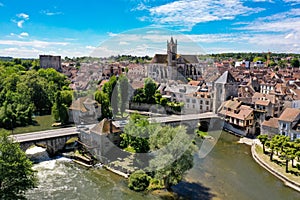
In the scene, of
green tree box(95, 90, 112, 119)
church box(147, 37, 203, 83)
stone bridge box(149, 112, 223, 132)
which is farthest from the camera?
church box(147, 37, 203, 83)

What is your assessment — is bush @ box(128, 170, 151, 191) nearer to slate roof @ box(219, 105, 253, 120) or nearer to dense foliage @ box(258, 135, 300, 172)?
dense foliage @ box(258, 135, 300, 172)

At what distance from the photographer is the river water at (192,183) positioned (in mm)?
16641

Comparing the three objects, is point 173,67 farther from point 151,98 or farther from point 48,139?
point 48,139

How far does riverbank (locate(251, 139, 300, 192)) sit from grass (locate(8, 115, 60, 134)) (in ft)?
74.8

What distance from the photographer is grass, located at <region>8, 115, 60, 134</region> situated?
30.6 meters

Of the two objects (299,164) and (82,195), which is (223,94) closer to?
(299,164)

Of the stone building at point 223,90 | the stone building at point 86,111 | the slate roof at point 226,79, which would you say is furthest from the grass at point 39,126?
the slate roof at point 226,79

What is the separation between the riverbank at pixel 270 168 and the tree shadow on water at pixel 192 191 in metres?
5.99

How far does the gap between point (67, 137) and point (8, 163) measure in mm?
10828

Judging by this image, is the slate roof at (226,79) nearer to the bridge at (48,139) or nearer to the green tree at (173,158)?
the green tree at (173,158)

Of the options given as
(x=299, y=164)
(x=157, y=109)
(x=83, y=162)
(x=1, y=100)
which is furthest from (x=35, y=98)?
(x=299, y=164)

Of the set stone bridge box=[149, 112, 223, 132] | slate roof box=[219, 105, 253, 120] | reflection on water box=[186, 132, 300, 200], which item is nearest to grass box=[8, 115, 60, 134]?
stone bridge box=[149, 112, 223, 132]

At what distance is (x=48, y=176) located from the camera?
18922mm

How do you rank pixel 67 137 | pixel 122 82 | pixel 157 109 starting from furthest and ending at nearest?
pixel 157 109
pixel 122 82
pixel 67 137
